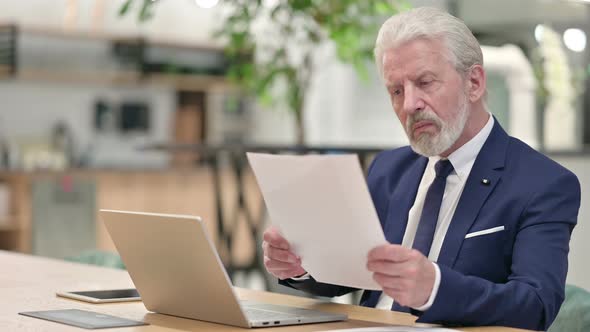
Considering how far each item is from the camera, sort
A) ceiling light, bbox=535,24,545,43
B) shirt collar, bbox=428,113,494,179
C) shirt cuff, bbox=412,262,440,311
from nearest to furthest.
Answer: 1. shirt cuff, bbox=412,262,440,311
2. shirt collar, bbox=428,113,494,179
3. ceiling light, bbox=535,24,545,43

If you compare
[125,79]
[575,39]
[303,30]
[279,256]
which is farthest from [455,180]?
[125,79]

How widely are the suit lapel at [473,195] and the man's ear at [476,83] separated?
4.4 inches

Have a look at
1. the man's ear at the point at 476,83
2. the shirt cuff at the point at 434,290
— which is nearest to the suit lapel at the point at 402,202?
the man's ear at the point at 476,83

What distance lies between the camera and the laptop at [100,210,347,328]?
5.64 ft

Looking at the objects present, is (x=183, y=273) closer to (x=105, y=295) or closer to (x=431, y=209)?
(x=105, y=295)

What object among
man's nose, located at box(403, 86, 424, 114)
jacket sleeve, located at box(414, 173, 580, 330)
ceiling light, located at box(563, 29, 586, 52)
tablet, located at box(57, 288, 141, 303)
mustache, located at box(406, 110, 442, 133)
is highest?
ceiling light, located at box(563, 29, 586, 52)

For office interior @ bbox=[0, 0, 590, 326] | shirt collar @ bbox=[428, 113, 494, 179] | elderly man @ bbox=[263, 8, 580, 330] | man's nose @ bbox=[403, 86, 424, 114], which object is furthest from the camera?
office interior @ bbox=[0, 0, 590, 326]

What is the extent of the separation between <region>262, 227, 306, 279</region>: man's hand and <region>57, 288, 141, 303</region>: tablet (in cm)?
29

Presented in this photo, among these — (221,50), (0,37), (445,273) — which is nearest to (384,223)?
(445,273)

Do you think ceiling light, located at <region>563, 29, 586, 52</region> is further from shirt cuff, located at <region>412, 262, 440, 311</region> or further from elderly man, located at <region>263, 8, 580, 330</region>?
shirt cuff, located at <region>412, 262, 440, 311</region>

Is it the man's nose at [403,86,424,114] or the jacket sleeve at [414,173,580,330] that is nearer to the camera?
the jacket sleeve at [414,173,580,330]

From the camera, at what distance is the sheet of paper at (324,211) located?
1.53m

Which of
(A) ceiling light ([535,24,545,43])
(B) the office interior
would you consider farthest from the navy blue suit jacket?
(B) the office interior

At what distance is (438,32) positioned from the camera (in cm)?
206
